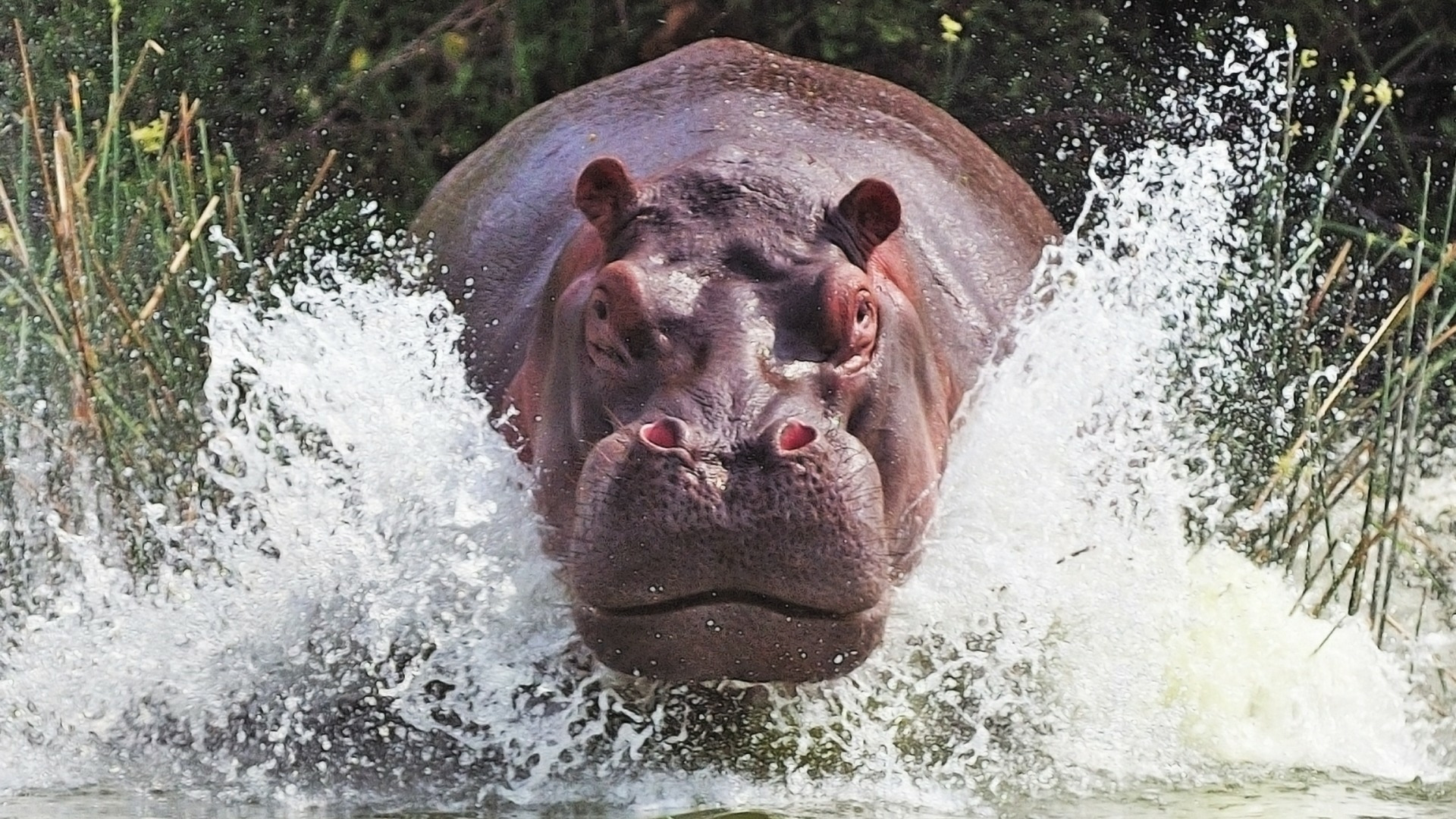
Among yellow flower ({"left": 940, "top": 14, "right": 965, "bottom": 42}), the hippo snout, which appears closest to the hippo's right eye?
the hippo snout

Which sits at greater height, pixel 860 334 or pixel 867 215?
pixel 867 215

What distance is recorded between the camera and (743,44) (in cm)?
577

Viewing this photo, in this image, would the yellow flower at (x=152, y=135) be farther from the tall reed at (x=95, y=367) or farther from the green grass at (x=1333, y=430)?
the green grass at (x=1333, y=430)

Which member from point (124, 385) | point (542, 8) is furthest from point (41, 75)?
point (124, 385)

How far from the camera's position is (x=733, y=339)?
3.93 meters

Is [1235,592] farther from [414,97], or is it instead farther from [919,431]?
[414,97]

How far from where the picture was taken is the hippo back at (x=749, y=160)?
492 cm

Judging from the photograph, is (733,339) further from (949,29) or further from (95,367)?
(949,29)

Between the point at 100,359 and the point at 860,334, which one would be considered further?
the point at 100,359

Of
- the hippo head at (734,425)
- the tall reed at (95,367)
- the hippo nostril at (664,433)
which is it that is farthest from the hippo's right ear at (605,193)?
the tall reed at (95,367)

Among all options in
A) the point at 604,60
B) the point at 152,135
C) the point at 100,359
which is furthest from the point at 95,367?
the point at 604,60

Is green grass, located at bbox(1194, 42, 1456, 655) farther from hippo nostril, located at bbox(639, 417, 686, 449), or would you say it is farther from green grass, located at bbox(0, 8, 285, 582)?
green grass, located at bbox(0, 8, 285, 582)

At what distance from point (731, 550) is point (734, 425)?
0.22m

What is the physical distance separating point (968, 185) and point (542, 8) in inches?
100
